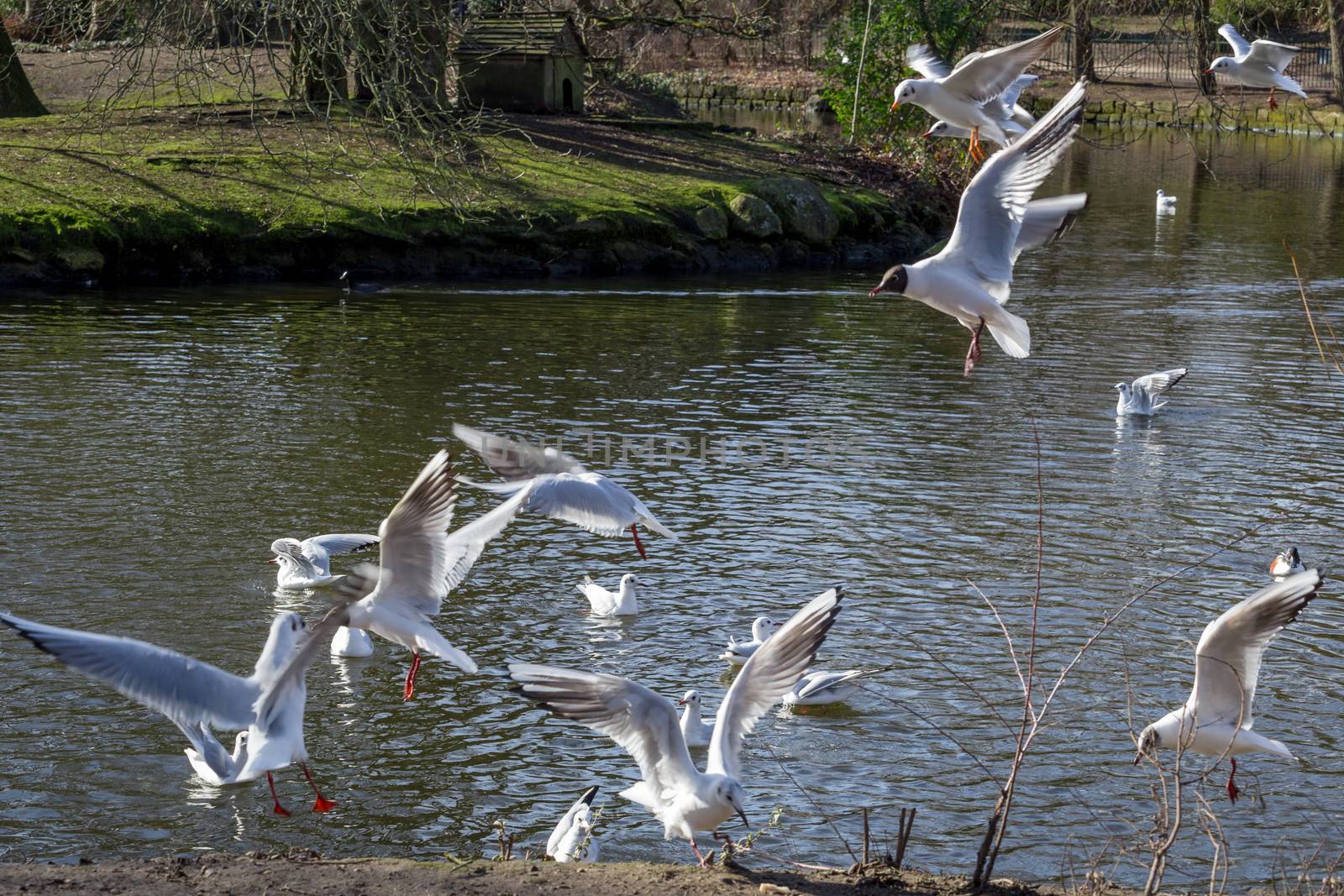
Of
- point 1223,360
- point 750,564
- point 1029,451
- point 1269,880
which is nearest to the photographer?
point 1269,880

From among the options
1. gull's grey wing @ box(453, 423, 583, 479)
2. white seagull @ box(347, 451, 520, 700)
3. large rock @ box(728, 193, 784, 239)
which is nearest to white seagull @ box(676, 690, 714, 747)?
white seagull @ box(347, 451, 520, 700)

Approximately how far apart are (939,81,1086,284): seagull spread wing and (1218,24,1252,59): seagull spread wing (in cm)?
398

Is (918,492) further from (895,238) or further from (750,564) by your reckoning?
(895,238)

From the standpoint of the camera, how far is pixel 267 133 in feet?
80.3

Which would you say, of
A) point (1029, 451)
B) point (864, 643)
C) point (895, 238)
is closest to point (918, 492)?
point (1029, 451)

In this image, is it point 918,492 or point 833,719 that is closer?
point 833,719

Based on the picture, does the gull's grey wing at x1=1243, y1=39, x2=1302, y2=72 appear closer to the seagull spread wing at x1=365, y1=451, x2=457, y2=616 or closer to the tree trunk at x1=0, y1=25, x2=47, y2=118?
the seagull spread wing at x1=365, y1=451, x2=457, y2=616

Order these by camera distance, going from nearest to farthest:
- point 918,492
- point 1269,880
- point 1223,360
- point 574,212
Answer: point 1269,880, point 918,492, point 1223,360, point 574,212

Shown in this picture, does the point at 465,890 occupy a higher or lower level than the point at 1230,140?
lower

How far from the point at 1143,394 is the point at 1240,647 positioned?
8847 mm

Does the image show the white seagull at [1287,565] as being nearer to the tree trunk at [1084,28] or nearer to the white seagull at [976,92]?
the tree trunk at [1084,28]

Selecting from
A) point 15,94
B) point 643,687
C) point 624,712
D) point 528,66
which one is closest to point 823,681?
point 624,712

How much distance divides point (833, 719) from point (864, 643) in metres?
1.05

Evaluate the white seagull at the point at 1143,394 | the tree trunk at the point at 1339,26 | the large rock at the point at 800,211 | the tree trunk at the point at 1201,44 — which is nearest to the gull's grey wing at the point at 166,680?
the tree trunk at the point at 1201,44
